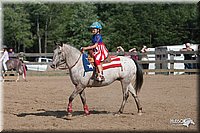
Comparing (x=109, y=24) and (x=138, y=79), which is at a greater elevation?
(x=109, y=24)

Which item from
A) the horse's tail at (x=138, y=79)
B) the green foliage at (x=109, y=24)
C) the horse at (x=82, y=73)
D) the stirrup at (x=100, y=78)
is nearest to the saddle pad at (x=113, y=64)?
the horse at (x=82, y=73)

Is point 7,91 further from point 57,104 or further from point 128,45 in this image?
point 128,45

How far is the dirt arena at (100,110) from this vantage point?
788cm

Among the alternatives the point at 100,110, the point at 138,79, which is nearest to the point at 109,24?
the point at 100,110

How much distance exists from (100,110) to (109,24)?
33.3 metres

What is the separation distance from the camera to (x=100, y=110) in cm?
1023

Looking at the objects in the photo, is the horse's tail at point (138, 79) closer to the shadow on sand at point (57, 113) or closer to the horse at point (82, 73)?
the horse at point (82, 73)

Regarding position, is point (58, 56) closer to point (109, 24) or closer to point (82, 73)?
point (82, 73)

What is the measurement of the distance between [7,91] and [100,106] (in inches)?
203

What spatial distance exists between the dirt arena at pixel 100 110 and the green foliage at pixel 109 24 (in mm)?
24451

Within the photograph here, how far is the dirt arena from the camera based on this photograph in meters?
7.88

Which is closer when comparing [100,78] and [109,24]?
[100,78]

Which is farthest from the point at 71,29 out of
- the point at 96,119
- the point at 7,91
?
the point at 96,119

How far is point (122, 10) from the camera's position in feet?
142
